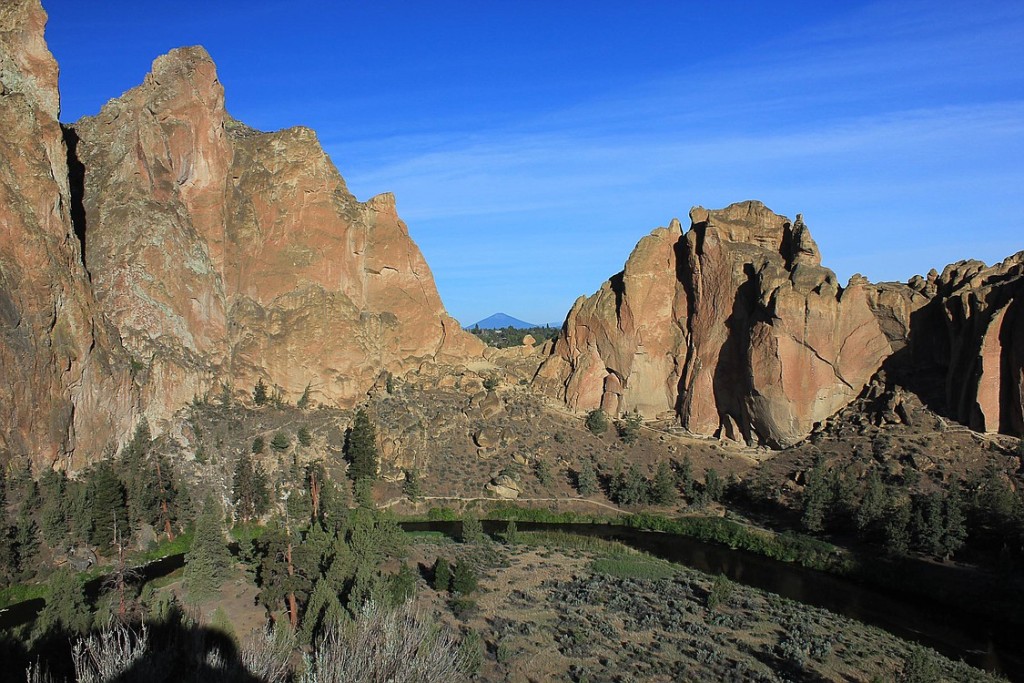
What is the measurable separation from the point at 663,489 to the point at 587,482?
6.57 meters

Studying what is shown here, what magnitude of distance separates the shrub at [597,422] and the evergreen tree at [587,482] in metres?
7.19

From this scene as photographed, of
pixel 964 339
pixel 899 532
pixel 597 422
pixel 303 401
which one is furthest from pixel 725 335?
pixel 303 401

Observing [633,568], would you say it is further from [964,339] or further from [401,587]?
[964,339]

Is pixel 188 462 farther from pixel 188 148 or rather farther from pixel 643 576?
pixel 643 576

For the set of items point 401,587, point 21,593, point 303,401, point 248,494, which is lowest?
point 21,593

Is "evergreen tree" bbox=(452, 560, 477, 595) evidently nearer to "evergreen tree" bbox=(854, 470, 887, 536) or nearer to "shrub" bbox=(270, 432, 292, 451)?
"evergreen tree" bbox=(854, 470, 887, 536)

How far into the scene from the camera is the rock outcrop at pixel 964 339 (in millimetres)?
55125

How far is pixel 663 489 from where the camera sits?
197ft

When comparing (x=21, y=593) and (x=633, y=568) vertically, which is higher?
(x=21, y=593)

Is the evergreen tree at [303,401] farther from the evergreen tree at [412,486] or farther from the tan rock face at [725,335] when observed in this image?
the tan rock face at [725,335]

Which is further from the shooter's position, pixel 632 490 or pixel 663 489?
pixel 632 490

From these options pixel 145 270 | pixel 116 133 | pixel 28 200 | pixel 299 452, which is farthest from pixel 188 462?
pixel 116 133

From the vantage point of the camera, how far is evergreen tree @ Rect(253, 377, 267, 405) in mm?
67625

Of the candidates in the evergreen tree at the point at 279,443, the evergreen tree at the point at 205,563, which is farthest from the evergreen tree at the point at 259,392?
the evergreen tree at the point at 205,563
